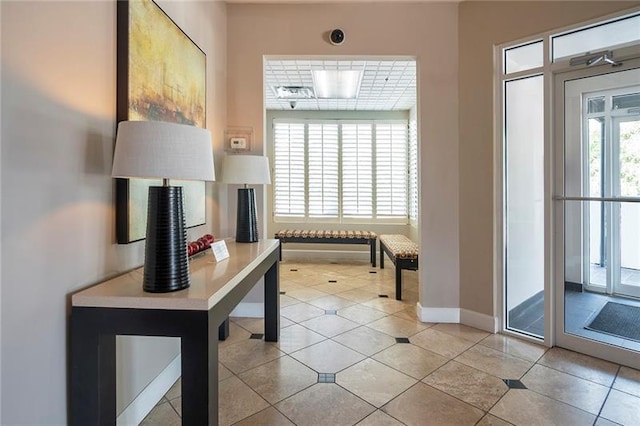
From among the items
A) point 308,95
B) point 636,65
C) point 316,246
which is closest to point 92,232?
point 636,65

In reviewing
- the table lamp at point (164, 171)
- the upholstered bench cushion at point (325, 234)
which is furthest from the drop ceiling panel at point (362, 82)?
the table lamp at point (164, 171)

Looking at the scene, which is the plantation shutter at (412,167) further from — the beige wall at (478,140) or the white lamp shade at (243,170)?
the white lamp shade at (243,170)

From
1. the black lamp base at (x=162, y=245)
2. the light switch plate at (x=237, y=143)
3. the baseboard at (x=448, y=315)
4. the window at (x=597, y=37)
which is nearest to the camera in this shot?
the black lamp base at (x=162, y=245)

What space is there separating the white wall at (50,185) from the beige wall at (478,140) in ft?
9.11

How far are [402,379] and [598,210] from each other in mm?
1976

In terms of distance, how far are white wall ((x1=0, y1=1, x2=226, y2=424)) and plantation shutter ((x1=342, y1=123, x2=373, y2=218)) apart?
15.9ft

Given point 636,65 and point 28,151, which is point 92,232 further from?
point 636,65

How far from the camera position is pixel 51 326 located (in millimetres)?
1229

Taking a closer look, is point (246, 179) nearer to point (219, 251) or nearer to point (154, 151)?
point (219, 251)

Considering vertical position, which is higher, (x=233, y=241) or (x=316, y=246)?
(x=233, y=241)

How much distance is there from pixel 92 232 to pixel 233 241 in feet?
4.52

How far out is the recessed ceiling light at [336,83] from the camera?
429 cm

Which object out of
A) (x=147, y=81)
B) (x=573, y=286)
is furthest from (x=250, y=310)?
(x=573, y=286)

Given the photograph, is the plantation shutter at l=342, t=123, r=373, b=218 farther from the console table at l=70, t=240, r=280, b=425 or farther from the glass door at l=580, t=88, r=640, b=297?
the console table at l=70, t=240, r=280, b=425
